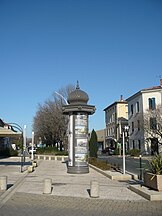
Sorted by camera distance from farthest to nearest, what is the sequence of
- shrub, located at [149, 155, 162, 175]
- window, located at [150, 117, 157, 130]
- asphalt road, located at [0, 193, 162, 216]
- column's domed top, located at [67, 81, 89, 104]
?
window, located at [150, 117, 157, 130]
column's domed top, located at [67, 81, 89, 104]
shrub, located at [149, 155, 162, 175]
asphalt road, located at [0, 193, 162, 216]

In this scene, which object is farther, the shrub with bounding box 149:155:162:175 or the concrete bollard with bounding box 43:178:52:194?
the concrete bollard with bounding box 43:178:52:194

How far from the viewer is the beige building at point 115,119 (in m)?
69.9

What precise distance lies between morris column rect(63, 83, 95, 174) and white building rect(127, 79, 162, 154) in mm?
31344

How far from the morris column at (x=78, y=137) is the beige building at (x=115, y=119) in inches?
1838

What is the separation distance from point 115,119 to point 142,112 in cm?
2037

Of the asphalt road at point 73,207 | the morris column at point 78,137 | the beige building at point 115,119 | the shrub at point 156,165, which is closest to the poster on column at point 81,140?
the morris column at point 78,137

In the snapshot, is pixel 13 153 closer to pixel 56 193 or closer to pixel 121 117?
Result: pixel 121 117

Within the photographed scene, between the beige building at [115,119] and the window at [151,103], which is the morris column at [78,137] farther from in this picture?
the beige building at [115,119]

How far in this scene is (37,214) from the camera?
27.5ft

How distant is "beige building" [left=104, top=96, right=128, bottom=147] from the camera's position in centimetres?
6990

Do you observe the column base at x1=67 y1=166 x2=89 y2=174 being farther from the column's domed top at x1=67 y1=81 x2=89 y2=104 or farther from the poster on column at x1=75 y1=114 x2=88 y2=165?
the column's domed top at x1=67 y1=81 x2=89 y2=104

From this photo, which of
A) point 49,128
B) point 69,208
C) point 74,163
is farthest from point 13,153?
point 69,208

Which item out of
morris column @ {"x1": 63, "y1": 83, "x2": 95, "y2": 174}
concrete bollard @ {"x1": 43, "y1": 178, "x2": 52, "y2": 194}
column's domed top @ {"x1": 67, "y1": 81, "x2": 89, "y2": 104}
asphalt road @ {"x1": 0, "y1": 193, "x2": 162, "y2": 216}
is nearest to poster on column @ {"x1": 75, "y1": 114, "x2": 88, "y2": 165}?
morris column @ {"x1": 63, "y1": 83, "x2": 95, "y2": 174}

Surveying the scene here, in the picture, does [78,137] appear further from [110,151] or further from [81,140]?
[110,151]
